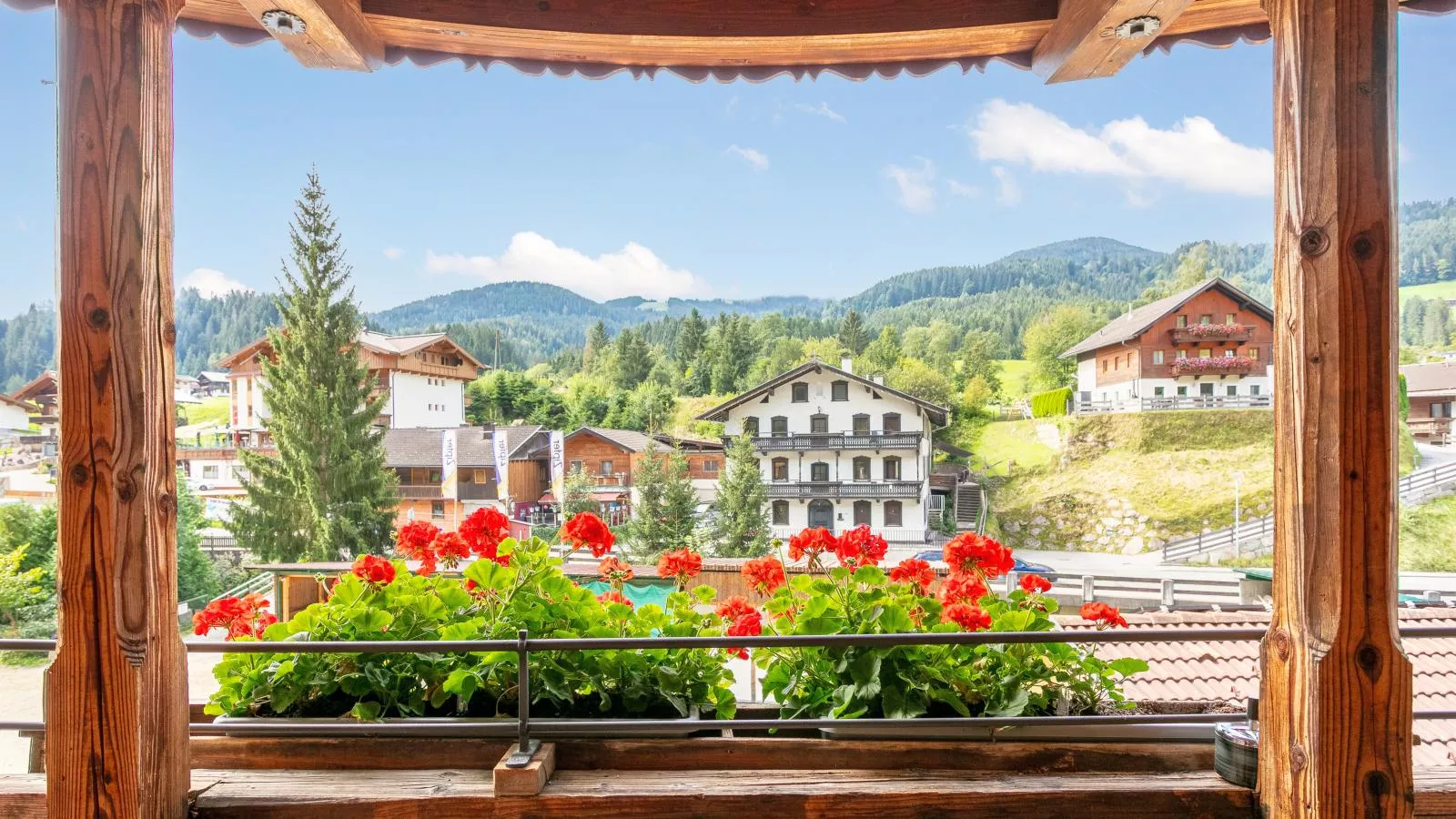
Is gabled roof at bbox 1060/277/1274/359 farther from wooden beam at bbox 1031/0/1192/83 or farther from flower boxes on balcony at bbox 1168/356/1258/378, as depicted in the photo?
wooden beam at bbox 1031/0/1192/83

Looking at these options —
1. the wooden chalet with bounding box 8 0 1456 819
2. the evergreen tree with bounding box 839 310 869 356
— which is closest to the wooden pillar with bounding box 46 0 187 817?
the wooden chalet with bounding box 8 0 1456 819

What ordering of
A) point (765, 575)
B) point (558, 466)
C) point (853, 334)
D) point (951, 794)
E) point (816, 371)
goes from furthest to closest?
point (853, 334) → point (558, 466) → point (816, 371) → point (765, 575) → point (951, 794)

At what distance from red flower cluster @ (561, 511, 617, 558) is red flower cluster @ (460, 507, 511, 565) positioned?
0.37ft

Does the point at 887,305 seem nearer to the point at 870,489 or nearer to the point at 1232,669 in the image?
the point at 870,489

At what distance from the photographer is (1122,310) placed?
677 centimetres

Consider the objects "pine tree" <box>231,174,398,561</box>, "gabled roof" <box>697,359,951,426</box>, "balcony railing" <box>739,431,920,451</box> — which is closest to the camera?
"balcony railing" <box>739,431,920,451</box>

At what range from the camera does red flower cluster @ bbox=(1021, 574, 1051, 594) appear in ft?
4.29

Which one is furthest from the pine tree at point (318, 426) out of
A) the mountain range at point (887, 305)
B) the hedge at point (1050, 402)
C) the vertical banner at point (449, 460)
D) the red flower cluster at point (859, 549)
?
the red flower cluster at point (859, 549)

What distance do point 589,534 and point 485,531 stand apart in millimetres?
178

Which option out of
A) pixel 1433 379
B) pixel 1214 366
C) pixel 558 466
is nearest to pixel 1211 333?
pixel 1214 366

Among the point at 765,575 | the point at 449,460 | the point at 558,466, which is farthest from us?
the point at 449,460

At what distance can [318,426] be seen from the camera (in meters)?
9.60

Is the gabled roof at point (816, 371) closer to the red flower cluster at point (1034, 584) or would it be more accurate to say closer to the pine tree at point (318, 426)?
the red flower cluster at point (1034, 584)

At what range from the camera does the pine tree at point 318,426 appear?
895 centimetres
